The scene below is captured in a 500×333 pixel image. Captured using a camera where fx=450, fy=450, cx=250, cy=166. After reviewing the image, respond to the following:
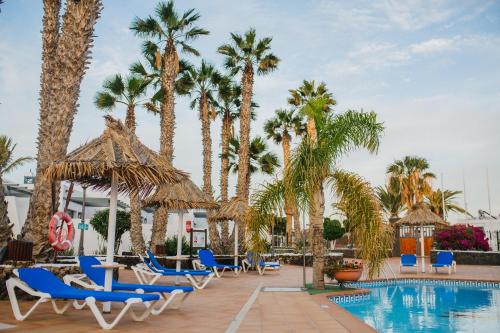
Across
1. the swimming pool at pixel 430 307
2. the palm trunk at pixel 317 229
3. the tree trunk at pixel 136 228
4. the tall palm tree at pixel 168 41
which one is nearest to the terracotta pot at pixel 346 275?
the palm trunk at pixel 317 229

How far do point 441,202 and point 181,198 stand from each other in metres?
35.7

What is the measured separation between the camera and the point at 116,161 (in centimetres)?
675

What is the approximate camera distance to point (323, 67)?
722 inches

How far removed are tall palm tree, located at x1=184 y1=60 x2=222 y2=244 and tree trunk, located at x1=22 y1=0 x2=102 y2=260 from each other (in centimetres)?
1285

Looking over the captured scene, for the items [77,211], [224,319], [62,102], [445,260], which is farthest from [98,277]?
[77,211]

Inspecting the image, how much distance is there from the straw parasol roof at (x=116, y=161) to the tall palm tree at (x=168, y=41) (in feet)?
39.1

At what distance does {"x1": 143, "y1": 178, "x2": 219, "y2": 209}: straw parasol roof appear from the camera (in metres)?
12.8

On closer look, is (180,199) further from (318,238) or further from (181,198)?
(318,238)

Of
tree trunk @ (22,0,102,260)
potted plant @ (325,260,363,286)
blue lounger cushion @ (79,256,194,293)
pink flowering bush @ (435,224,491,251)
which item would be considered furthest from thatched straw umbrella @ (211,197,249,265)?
pink flowering bush @ (435,224,491,251)

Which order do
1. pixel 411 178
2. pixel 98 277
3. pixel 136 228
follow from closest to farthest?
pixel 98 277
pixel 136 228
pixel 411 178

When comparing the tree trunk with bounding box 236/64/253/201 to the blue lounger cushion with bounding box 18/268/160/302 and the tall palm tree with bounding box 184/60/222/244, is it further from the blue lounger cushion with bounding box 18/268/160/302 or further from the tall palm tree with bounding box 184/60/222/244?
the blue lounger cushion with bounding box 18/268/160/302

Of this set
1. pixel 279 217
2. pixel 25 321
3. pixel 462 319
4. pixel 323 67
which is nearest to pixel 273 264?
pixel 279 217

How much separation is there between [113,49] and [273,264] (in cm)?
1004

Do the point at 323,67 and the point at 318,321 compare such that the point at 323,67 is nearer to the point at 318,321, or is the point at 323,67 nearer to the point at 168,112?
the point at 168,112
